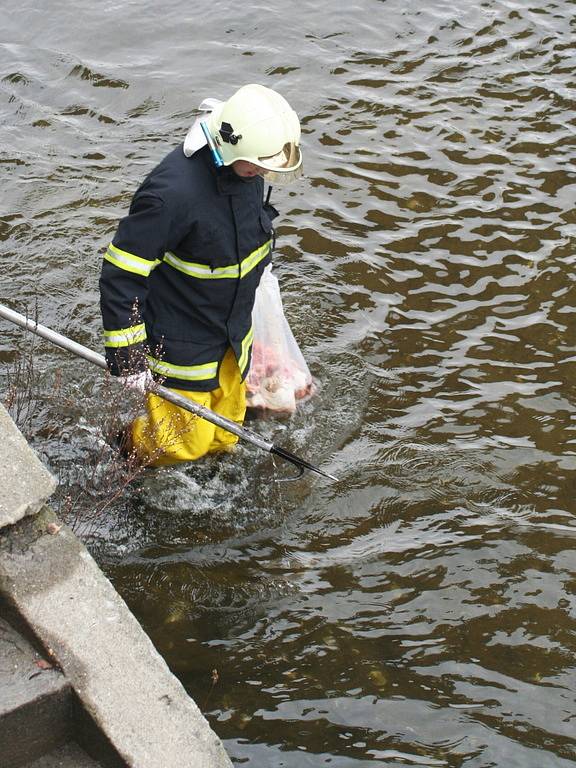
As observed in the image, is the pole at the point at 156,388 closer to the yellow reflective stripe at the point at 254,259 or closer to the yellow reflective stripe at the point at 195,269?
the yellow reflective stripe at the point at 195,269

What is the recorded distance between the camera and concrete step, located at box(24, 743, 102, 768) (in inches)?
127

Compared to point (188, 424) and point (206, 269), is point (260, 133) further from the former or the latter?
point (188, 424)

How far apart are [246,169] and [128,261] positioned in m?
0.60

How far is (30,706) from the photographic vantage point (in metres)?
3.08

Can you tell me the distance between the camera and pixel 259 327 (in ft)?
17.0

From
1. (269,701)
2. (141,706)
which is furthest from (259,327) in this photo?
(141,706)

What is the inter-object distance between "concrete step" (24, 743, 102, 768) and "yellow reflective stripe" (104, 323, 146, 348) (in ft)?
5.31

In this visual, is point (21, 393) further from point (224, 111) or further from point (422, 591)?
point (422, 591)

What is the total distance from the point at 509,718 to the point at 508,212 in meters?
4.06

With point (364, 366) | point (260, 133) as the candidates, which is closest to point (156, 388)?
point (260, 133)

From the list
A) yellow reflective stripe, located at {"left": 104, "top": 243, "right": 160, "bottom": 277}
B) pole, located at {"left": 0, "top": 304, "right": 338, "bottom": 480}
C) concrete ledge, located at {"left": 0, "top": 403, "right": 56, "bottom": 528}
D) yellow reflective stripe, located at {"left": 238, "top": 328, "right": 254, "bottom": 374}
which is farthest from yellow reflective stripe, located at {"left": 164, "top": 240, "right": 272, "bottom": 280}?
concrete ledge, located at {"left": 0, "top": 403, "right": 56, "bottom": 528}

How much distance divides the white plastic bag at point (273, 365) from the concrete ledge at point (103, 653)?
192 cm

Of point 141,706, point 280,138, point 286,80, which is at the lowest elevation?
point 141,706

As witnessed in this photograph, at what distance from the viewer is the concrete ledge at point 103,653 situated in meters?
3.13
